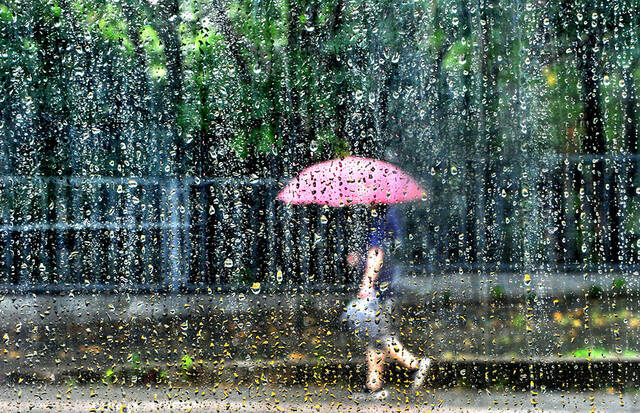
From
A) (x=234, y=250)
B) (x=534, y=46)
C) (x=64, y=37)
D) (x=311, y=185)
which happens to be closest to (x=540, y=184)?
(x=534, y=46)

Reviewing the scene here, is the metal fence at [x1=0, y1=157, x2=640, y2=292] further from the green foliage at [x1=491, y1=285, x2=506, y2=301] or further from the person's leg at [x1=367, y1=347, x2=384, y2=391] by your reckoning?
the person's leg at [x1=367, y1=347, x2=384, y2=391]

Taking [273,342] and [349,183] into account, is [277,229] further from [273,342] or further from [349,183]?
[273,342]

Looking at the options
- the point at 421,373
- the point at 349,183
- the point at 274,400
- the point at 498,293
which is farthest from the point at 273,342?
the point at 498,293

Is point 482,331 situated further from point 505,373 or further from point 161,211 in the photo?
point 161,211

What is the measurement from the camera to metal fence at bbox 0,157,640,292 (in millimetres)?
3264

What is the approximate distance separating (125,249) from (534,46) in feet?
7.53

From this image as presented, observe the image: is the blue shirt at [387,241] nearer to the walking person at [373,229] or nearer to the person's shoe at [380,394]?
the walking person at [373,229]

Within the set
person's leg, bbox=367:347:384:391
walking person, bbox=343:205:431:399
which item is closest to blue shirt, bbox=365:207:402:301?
walking person, bbox=343:205:431:399

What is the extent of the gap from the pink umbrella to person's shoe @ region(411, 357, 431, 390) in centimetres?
→ 80

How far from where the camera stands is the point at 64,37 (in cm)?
329

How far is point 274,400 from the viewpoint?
124 inches

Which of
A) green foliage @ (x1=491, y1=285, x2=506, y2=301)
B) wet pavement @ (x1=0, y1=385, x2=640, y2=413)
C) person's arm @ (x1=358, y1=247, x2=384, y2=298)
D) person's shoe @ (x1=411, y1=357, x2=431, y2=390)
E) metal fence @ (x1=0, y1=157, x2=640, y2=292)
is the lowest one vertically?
wet pavement @ (x1=0, y1=385, x2=640, y2=413)

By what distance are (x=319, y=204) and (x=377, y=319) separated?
2.06 ft

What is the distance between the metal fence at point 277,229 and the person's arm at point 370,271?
79mm
